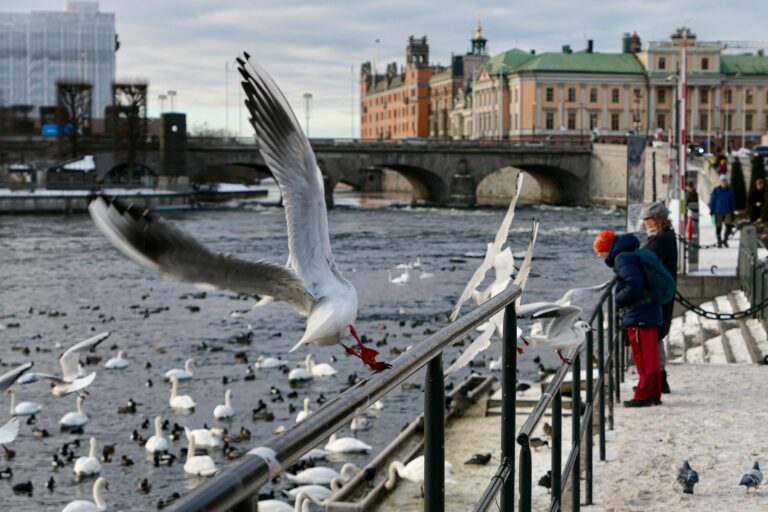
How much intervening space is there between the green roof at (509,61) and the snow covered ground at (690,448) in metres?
93.1

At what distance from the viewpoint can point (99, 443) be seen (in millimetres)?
15062

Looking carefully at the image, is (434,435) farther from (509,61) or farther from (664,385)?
(509,61)

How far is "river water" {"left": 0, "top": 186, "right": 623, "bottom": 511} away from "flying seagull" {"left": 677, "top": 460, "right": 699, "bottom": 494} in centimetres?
213

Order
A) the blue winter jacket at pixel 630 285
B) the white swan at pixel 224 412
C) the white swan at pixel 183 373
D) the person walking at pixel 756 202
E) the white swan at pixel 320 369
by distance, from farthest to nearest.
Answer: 1. the person walking at pixel 756 202
2. the white swan at pixel 320 369
3. the white swan at pixel 183 373
4. the white swan at pixel 224 412
5. the blue winter jacket at pixel 630 285

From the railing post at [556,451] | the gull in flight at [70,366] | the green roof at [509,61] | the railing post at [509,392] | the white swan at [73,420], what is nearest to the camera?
the railing post at [509,392]

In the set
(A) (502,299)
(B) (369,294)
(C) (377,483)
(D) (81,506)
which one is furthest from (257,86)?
(B) (369,294)

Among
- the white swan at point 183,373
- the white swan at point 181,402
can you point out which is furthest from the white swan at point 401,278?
the white swan at point 181,402

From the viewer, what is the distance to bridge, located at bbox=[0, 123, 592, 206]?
234 feet

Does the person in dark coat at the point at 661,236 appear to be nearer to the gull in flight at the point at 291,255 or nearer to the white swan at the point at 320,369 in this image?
the gull in flight at the point at 291,255

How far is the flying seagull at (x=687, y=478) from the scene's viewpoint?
19.9ft

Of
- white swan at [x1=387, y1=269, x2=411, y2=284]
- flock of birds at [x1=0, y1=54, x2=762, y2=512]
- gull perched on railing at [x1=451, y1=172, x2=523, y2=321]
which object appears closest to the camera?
flock of birds at [x1=0, y1=54, x2=762, y2=512]

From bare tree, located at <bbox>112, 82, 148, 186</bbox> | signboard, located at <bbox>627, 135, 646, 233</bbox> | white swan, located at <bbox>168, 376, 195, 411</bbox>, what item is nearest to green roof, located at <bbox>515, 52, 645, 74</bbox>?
bare tree, located at <bbox>112, 82, 148, 186</bbox>

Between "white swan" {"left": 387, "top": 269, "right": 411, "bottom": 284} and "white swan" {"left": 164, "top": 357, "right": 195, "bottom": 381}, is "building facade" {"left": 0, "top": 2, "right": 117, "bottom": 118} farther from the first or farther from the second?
"white swan" {"left": 164, "top": 357, "right": 195, "bottom": 381}

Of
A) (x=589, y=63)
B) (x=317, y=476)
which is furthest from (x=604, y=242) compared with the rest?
(x=589, y=63)
